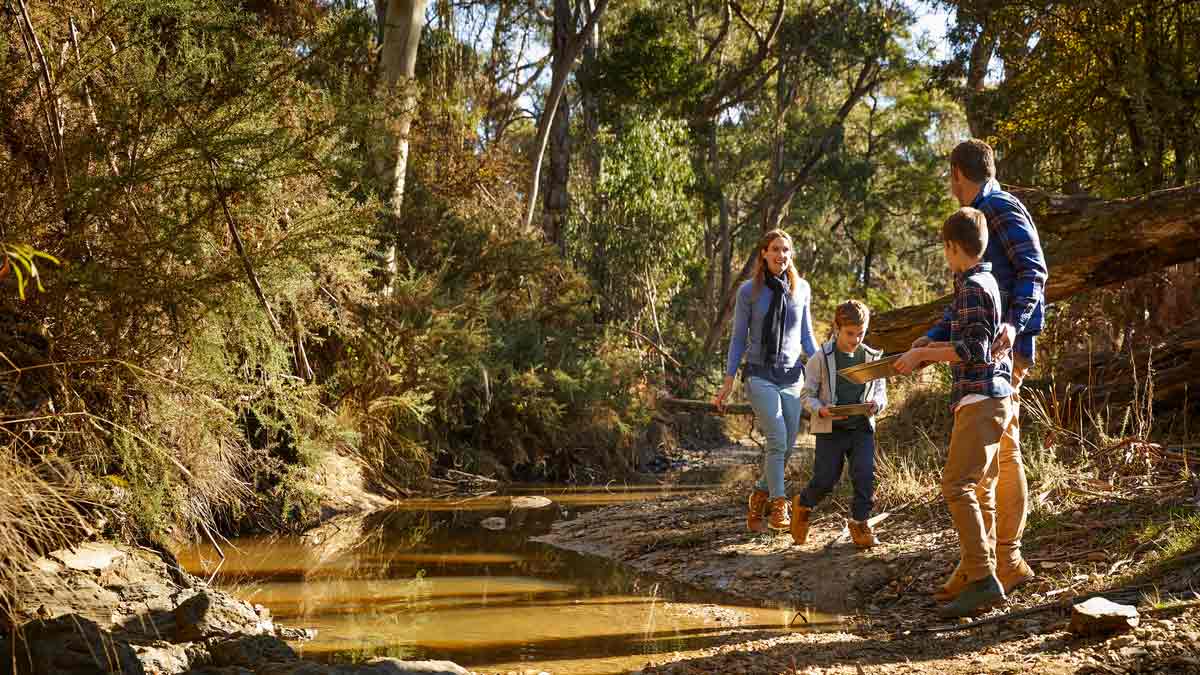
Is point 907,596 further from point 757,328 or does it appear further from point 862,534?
point 757,328

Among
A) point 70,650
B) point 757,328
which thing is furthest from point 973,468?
point 70,650

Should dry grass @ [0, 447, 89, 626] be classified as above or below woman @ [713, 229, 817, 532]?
below

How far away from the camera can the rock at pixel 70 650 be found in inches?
179

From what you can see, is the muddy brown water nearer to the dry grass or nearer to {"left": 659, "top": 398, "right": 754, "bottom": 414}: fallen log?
the dry grass

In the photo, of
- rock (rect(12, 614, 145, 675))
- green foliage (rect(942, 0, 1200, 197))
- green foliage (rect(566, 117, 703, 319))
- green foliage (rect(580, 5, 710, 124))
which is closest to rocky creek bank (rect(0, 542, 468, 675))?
rock (rect(12, 614, 145, 675))

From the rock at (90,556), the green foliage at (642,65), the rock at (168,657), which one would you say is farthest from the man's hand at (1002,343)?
the green foliage at (642,65)

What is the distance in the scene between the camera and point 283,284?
289 inches

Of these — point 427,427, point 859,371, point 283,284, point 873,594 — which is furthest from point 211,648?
point 427,427

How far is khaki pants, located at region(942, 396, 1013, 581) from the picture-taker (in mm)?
5363

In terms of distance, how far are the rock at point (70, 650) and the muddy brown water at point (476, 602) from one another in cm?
110

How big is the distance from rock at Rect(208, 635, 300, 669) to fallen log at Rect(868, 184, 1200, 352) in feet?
22.6

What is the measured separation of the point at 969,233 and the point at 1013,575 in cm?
182

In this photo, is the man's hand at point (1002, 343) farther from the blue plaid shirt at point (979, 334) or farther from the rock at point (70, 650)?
the rock at point (70, 650)

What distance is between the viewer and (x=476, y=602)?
7055 mm
